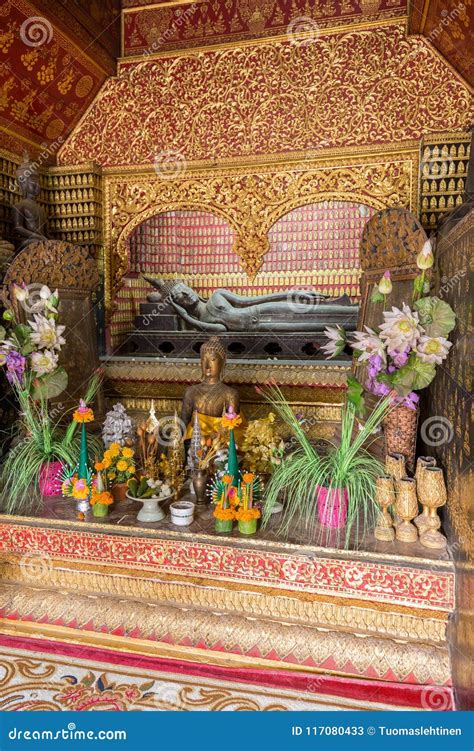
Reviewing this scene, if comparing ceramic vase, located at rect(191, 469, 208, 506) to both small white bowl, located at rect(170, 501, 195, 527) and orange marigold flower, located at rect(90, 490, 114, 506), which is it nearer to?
small white bowl, located at rect(170, 501, 195, 527)

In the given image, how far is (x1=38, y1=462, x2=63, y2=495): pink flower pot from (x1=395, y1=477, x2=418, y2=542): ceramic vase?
6.23 ft

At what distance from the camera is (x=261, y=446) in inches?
112

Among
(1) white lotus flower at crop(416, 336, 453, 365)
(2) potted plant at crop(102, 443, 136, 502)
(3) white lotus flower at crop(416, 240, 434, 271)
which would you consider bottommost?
(2) potted plant at crop(102, 443, 136, 502)

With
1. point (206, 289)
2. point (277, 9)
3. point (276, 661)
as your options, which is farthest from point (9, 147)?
point (276, 661)

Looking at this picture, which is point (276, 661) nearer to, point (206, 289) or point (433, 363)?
point (433, 363)

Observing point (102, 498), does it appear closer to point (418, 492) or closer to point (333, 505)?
point (333, 505)

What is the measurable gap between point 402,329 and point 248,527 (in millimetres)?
1170

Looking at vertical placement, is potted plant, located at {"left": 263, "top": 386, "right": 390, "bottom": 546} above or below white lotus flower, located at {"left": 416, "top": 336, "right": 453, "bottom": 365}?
below

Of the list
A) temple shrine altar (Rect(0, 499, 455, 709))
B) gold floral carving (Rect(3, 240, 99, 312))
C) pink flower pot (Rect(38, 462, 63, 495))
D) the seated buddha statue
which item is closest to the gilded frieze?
gold floral carving (Rect(3, 240, 99, 312))

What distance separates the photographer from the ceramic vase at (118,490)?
2762 mm

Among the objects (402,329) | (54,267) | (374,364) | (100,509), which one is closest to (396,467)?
(374,364)

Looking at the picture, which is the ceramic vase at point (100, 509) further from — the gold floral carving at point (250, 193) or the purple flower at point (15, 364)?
the gold floral carving at point (250, 193)

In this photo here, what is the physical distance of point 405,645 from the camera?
2.12 meters

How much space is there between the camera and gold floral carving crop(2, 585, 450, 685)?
2.06 metres
